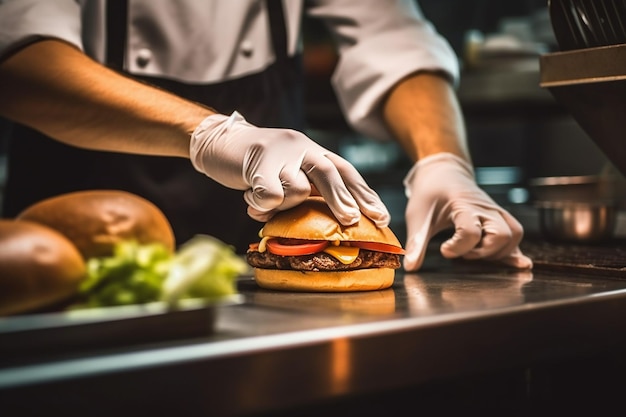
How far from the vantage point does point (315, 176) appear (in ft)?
4.90

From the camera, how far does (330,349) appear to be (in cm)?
99

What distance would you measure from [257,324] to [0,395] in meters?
0.39

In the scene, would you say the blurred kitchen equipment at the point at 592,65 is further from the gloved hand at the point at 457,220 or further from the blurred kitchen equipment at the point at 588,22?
the gloved hand at the point at 457,220

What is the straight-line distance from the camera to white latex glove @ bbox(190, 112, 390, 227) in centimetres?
147

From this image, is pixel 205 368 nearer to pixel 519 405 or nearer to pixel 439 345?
pixel 439 345

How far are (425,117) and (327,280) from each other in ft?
2.81

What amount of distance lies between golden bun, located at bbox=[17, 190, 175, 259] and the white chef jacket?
39.5 inches

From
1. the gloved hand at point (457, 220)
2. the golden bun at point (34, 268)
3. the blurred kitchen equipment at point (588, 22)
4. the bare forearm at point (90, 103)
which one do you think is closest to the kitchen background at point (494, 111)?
the gloved hand at point (457, 220)

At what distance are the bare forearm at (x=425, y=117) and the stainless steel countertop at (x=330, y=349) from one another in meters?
0.66

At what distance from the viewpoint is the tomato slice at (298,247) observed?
4.81ft

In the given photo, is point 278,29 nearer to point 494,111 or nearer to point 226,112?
point 226,112

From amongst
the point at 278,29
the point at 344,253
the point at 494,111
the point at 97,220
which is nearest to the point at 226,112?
the point at 278,29

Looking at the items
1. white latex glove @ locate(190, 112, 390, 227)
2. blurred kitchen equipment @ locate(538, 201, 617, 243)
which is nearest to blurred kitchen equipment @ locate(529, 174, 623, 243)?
blurred kitchen equipment @ locate(538, 201, 617, 243)

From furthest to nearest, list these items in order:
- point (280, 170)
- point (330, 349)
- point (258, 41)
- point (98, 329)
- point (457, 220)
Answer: point (258, 41)
point (457, 220)
point (280, 170)
point (330, 349)
point (98, 329)
